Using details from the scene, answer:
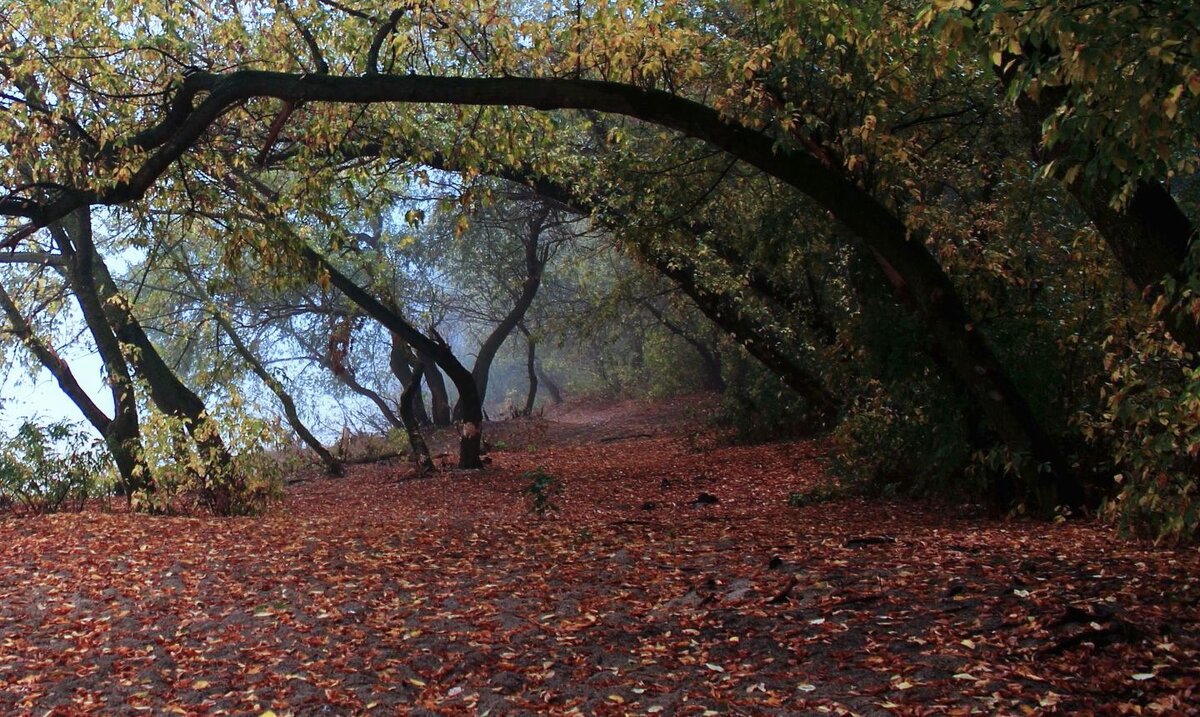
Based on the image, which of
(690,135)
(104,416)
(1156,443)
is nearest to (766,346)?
(690,135)

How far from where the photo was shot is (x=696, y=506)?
408 inches

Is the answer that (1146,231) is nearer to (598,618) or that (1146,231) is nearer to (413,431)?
(598,618)

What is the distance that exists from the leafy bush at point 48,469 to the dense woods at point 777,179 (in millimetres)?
328

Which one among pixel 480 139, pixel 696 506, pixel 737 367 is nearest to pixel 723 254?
pixel 696 506

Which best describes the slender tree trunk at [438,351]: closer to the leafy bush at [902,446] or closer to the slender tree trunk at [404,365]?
the slender tree trunk at [404,365]

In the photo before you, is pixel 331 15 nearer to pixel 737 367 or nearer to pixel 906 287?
pixel 906 287

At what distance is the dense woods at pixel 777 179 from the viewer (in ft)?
17.3

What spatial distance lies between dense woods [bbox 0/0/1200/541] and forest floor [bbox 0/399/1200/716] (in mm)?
896

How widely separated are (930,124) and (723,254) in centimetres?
412

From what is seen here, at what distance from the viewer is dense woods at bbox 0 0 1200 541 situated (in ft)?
17.3

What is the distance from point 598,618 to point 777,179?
192 inches

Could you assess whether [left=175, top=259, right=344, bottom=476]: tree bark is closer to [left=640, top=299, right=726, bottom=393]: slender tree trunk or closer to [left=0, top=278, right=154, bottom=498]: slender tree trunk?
[left=0, top=278, right=154, bottom=498]: slender tree trunk

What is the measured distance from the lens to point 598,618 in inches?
205

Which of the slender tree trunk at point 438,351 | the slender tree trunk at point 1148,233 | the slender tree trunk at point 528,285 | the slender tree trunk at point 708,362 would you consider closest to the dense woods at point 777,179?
the slender tree trunk at point 1148,233
